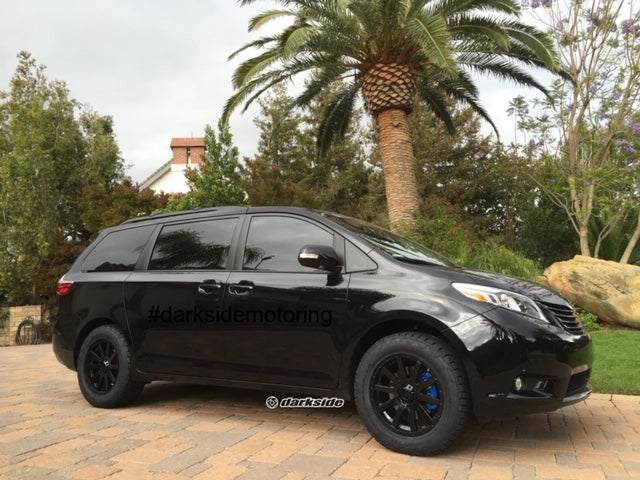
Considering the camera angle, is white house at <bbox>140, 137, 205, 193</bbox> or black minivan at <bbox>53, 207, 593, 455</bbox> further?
white house at <bbox>140, 137, 205, 193</bbox>

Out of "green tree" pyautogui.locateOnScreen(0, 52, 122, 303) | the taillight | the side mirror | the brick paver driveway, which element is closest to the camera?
the brick paver driveway

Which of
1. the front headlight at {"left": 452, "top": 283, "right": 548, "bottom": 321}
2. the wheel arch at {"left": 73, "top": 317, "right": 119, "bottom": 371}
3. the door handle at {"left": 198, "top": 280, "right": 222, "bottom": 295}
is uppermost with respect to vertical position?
the door handle at {"left": 198, "top": 280, "right": 222, "bottom": 295}

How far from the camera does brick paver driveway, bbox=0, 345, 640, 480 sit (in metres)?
3.21

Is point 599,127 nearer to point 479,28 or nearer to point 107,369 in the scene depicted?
point 479,28

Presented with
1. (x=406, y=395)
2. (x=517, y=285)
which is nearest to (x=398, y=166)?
(x=517, y=285)

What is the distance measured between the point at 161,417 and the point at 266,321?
1342mm

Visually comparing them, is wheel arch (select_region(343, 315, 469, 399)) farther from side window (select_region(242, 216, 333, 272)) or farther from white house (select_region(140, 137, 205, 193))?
white house (select_region(140, 137, 205, 193))

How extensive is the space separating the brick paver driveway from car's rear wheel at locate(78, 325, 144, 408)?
0.12m

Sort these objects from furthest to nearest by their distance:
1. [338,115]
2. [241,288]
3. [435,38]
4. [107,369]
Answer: [338,115] → [435,38] → [107,369] → [241,288]

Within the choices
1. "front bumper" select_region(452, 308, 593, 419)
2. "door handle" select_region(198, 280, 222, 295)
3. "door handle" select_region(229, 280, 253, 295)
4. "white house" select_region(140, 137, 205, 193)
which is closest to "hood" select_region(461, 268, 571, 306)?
"front bumper" select_region(452, 308, 593, 419)

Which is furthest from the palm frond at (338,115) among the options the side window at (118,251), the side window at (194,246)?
the side window at (194,246)

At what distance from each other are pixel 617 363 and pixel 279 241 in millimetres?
4340

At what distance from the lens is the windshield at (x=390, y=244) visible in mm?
4020

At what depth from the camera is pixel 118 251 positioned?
5.16 metres
